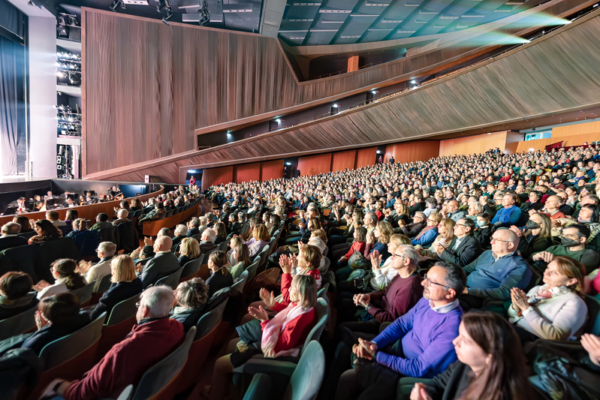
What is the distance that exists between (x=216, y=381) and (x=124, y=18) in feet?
63.1

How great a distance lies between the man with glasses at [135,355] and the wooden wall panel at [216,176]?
58.5 ft

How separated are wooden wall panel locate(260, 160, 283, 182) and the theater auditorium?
0.48ft

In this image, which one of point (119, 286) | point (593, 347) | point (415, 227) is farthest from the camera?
point (415, 227)

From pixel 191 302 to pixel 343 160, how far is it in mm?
19371

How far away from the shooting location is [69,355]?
4.82 ft

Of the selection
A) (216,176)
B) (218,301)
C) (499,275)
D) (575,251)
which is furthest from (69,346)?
(216,176)

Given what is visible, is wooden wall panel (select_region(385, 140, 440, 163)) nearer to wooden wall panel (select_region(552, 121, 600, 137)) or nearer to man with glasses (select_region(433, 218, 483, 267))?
wooden wall panel (select_region(552, 121, 600, 137))

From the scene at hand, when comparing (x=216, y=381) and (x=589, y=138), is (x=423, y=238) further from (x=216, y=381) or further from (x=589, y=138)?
(x=589, y=138)

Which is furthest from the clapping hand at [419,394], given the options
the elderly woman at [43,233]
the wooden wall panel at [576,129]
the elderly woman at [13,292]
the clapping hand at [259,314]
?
the wooden wall panel at [576,129]

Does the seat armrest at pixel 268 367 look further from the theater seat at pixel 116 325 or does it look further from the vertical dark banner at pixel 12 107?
the vertical dark banner at pixel 12 107

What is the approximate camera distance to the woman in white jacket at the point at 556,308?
1.31 metres

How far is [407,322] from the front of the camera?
151 centimetres

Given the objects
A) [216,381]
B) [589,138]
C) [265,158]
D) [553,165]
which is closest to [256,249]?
[216,381]

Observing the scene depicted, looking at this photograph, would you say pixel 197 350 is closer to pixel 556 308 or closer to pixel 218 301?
pixel 218 301
